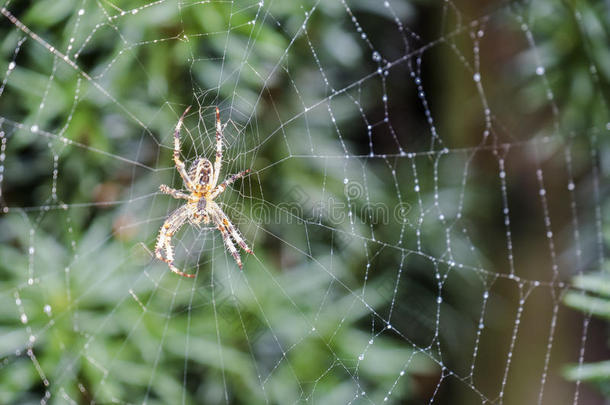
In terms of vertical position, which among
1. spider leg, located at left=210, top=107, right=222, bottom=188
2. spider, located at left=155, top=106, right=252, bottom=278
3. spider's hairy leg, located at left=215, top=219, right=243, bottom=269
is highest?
spider leg, located at left=210, top=107, right=222, bottom=188

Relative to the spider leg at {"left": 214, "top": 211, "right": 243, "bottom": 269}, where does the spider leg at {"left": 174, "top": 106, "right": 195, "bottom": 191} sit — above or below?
above

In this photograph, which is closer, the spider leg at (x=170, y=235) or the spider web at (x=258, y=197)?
the spider web at (x=258, y=197)

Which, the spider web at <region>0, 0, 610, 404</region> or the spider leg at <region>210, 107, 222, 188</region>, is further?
the spider leg at <region>210, 107, 222, 188</region>

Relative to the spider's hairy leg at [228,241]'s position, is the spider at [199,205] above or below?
above

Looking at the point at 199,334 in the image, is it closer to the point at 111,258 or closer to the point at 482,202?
the point at 111,258

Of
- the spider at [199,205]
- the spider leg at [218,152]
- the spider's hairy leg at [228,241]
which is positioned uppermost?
the spider leg at [218,152]

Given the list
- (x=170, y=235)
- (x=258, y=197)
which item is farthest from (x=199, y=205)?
(x=258, y=197)

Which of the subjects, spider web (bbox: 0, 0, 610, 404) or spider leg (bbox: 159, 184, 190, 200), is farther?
spider leg (bbox: 159, 184, 190, 200)

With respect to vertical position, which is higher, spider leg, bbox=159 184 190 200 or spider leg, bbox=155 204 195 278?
spider leg, bbox=159 184 190 200
